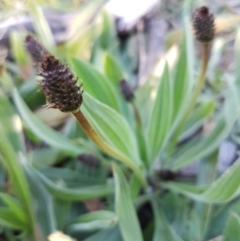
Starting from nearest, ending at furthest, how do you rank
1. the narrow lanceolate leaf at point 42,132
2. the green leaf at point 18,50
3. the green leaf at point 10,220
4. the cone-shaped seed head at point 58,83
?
the cone-shaped seed head at point 58,83, the green leaf at point 10,220, the narrow lanceolate leaf at point 42,132, the green leaf at point 18,50

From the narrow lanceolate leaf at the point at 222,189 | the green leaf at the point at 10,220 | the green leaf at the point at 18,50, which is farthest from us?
the green leaf at the point at 18,50

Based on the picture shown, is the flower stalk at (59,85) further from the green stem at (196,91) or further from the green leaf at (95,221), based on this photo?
the green stem at (196,91)

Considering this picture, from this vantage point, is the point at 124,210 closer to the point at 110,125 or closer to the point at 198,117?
the point at 110,125

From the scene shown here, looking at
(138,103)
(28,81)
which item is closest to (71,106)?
(138,103)

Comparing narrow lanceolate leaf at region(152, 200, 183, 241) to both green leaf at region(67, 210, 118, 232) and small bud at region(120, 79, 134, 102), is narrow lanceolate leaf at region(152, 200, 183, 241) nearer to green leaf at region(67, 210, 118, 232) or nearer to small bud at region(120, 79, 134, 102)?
green leaf at region(67, 210, 118, 232)

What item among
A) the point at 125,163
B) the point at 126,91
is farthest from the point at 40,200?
the point at 126,91

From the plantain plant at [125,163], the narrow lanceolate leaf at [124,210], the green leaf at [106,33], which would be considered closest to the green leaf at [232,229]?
the plantain plant at [125,163]

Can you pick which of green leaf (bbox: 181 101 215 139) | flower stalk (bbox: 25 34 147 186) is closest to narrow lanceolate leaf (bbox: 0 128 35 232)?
flower stalk (bbox: 25 34 147 186)

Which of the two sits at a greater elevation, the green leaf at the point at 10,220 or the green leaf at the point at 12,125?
the green leaf at the point at 12,125
